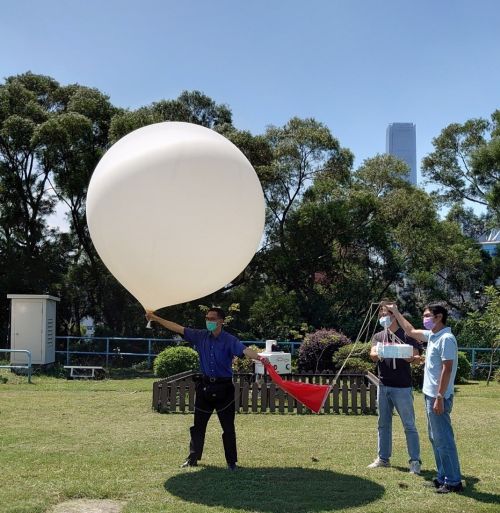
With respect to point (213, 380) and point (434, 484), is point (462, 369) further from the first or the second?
point (213, 380)

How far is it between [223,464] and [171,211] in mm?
2953

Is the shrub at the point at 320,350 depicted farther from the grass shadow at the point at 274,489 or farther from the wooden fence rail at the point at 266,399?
the grass shadow at the point at 274,489

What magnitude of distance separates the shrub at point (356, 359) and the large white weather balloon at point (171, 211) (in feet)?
29.0

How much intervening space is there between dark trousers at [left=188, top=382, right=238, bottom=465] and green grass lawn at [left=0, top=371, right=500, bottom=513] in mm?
214

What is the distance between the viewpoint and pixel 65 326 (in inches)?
1005

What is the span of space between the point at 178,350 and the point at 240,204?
37.3 feet

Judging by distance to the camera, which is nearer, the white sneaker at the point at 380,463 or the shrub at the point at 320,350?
the white sneaker at the point at 380,463

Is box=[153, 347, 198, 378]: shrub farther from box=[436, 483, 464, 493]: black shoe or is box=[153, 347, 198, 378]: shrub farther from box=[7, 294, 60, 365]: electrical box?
box=[436, 483, 464, 493]: black shoe

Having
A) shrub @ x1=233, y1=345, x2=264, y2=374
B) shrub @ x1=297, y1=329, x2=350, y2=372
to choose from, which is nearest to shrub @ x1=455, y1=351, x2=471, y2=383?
shrub @ x1=297, y1=329, x2=350, y2=372

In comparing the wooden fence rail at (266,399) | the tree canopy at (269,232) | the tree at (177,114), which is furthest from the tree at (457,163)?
the wooden fence rail at (266,399)

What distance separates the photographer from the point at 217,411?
20.8 feet

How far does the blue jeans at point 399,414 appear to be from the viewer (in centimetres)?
628

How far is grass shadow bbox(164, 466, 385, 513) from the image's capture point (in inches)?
205

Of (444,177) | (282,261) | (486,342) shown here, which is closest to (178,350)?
(282,261)
